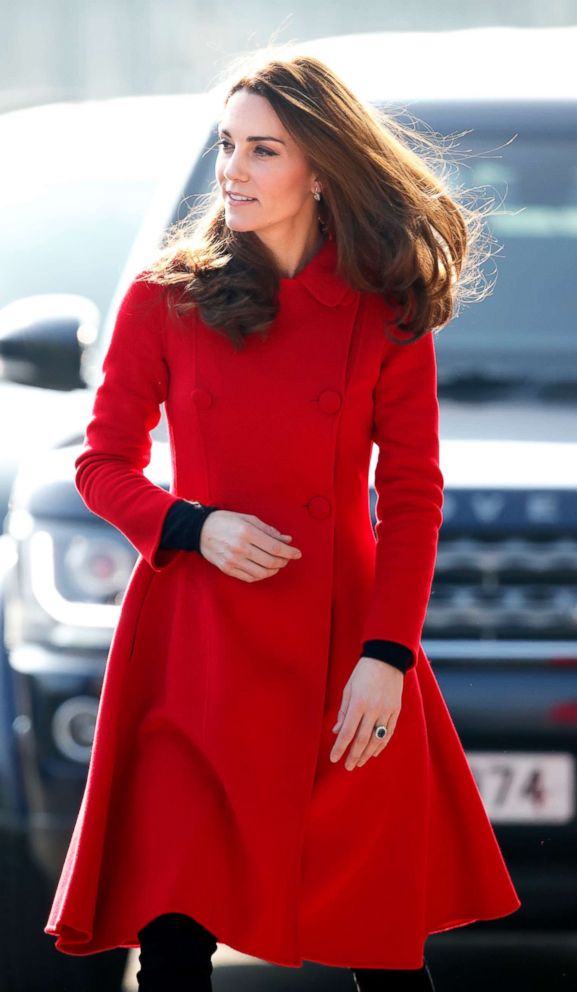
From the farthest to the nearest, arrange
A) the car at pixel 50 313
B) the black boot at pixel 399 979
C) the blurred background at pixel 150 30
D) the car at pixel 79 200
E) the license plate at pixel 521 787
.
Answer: the blurred background at pixel 150 30
the car at pixel 79 200
the car at pixel 50 313
the license plate at pixel 521 787
the black boot at pixel 399 979

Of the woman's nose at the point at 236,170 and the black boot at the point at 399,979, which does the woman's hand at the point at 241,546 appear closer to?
the woman's nose at the point at 236,170

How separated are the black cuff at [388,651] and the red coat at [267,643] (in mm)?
17

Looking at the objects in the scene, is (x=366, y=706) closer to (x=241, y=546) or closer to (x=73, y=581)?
(x=241, y=546)

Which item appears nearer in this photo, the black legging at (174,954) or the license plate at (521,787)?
the black legging at (174,954)

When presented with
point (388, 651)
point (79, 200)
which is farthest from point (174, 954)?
point (79, 200)

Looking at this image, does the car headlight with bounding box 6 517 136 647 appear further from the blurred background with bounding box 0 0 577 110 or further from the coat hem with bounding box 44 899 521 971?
the blurred background with bounding box 0 0 577 110

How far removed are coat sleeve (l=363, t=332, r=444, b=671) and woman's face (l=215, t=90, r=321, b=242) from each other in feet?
0.78

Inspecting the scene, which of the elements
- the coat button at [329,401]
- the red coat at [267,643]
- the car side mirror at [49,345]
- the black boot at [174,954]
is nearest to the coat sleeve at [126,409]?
the red coat at [267,643]

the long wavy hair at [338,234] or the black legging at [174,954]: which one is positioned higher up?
the long wavy hair at [338,234]

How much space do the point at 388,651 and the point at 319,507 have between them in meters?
0.21

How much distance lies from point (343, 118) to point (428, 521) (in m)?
0.54

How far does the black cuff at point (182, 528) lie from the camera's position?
8.74ft

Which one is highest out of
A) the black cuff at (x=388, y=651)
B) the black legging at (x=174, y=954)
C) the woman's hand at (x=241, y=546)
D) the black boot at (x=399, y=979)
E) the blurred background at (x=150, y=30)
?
the blurred background at (x=150, y=30)

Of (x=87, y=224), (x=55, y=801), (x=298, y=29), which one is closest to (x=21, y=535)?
(x=55, y=801)
